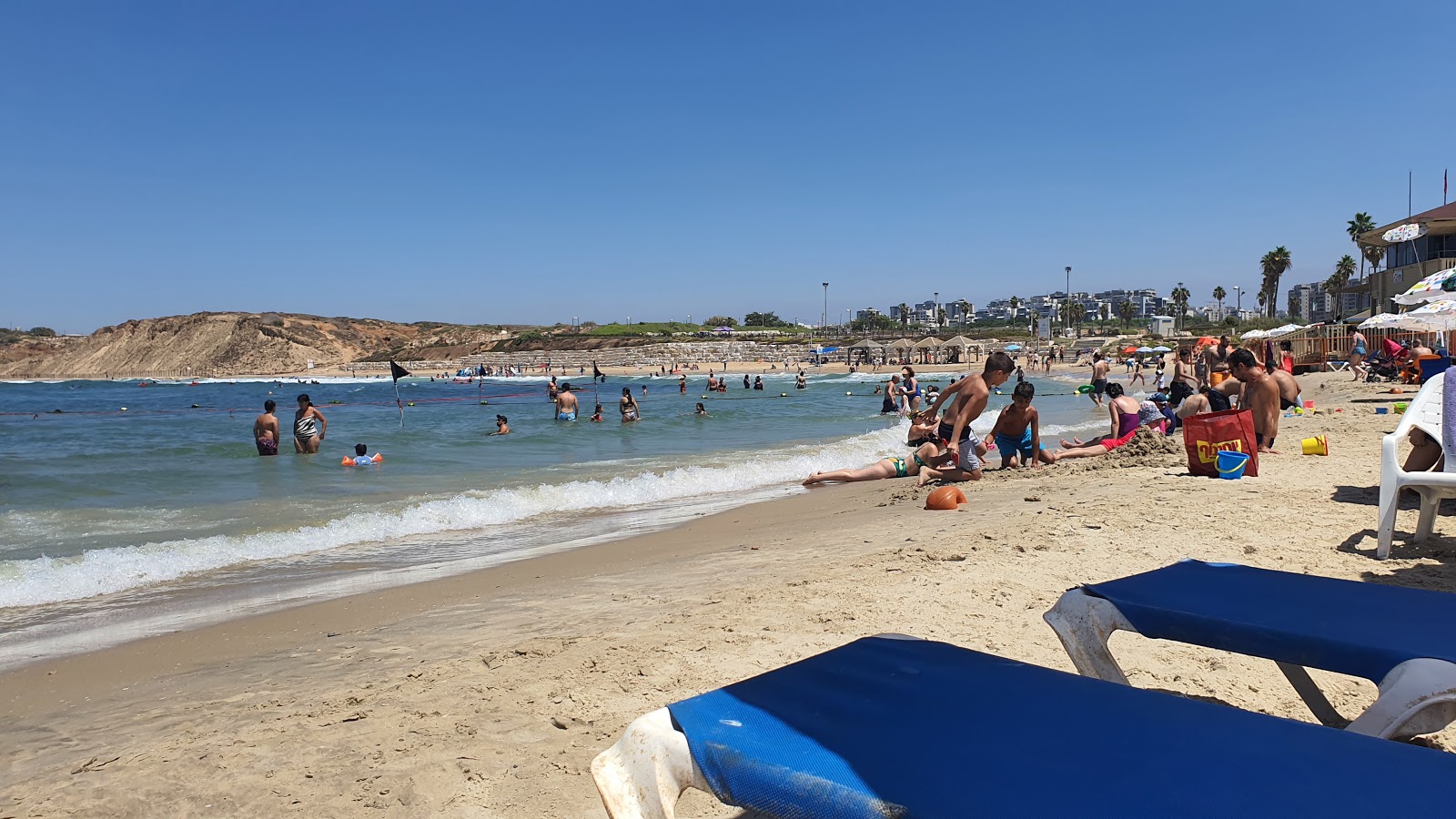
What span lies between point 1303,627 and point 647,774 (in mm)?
1705

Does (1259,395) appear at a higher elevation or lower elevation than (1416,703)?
higher

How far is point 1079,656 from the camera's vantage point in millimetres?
2527

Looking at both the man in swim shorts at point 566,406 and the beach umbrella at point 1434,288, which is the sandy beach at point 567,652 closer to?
the beach umbrella at point 1434,288

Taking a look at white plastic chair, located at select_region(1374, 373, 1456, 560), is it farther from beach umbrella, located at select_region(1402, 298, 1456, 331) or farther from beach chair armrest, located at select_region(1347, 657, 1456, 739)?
Answer: beach umbrella, located at select_region(1402, 298, 1456, 331)

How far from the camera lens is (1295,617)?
2.29 m

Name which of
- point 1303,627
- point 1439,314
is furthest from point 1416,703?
point 1439,314

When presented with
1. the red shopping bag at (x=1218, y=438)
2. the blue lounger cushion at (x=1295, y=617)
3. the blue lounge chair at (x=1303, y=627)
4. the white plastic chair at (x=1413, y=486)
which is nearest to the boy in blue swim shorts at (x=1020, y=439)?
the red shopping bag at (x=1218, y=438)

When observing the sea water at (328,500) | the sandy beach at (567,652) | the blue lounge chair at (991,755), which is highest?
the blue lounge chair at (991,755)

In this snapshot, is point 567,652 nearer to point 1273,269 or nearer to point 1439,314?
point 1439,314

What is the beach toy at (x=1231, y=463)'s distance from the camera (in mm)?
6809

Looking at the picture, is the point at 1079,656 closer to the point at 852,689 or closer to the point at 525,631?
the point at 852,689

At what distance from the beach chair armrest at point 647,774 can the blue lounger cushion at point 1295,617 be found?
1.43m

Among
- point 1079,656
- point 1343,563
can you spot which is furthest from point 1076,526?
point 1079,656

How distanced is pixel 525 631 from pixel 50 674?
2.34 metres
